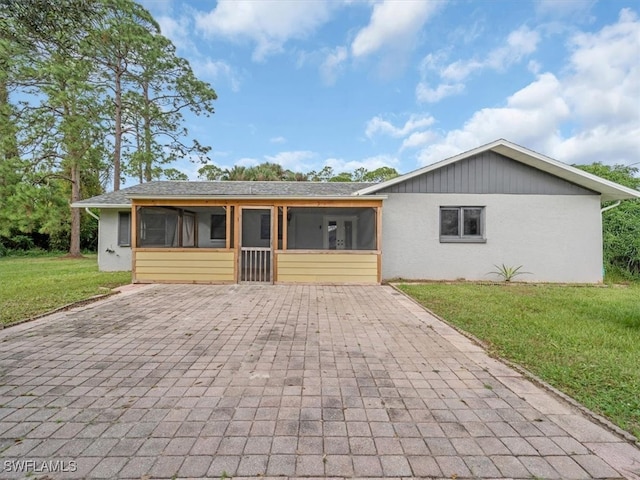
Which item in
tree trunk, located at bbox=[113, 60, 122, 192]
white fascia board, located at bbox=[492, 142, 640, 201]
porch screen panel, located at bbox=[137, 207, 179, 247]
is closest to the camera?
white fascia board, located at bbox=[492, 142, 640, 201]

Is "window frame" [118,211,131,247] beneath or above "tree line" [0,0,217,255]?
beneath

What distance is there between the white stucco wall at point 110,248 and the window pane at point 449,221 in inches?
447

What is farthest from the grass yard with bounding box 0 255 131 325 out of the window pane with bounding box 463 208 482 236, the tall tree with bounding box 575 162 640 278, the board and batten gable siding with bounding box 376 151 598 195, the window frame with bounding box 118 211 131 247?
the tall tree with bounding box 575 162 640 278

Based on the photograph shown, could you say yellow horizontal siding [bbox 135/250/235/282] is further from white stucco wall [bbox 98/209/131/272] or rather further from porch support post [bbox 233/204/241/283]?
white stucco wall [bbox 98/209/131/272]

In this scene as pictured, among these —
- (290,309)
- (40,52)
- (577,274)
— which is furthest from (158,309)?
(577,274)

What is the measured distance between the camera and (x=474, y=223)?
9555 mm

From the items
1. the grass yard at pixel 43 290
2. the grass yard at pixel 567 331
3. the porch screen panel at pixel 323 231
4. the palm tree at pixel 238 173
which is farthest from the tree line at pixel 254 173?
the grass yard at pixel 43 290

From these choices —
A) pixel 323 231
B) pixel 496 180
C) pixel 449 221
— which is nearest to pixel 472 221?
pixel 449 221

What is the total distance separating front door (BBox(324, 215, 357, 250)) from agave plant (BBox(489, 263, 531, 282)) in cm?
576

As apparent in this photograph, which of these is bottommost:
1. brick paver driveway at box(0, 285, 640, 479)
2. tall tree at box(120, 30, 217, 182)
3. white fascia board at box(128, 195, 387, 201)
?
brick paver driveway at box(0, 285, 640, 479)

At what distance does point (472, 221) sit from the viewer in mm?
9547

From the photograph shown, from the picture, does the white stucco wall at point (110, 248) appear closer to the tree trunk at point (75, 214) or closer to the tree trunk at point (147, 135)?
the tree trunk at point (75, 214)

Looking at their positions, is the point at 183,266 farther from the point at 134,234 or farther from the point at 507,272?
the point at 507,272

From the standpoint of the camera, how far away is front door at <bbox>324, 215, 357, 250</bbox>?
13.6 metres
